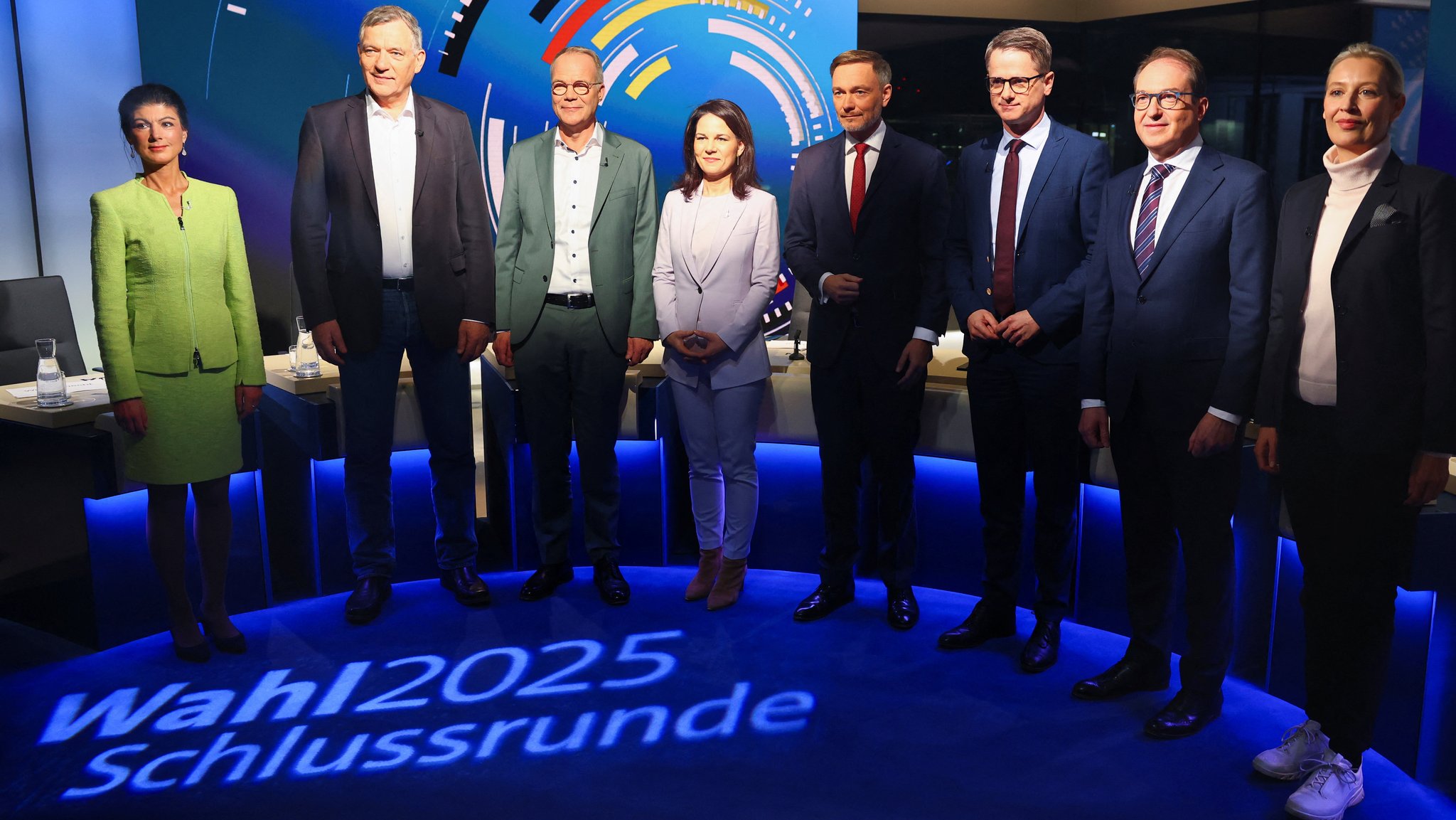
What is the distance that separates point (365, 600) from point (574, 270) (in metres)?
1.35

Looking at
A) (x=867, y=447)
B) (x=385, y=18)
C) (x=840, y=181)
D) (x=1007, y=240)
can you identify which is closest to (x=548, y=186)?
(x=385, y=18)

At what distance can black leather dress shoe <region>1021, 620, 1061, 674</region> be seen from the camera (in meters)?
3.23

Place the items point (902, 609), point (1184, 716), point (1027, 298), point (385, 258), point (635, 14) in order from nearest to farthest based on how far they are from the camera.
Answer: point (1184, 716)
point (1027, 298)
point (385, 258)
point (902, 609)
point (635, 14)

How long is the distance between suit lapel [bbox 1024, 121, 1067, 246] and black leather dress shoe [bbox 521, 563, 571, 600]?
2.02 m

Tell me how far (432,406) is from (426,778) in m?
1.40

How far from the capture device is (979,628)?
3.41 meters

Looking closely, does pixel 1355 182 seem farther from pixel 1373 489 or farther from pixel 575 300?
pixel 575 300

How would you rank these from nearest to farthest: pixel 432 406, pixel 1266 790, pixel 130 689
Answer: pixel 1266 790 < pixel 130 689 < pixel 432 406

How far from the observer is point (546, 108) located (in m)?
4.74

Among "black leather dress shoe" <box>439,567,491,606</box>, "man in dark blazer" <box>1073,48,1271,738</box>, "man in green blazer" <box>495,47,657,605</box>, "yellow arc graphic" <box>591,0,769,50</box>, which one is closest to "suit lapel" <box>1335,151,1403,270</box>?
"man in dark blazer" <box>1073,48,1271,738</box>

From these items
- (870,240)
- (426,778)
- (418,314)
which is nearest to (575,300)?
(418,314)

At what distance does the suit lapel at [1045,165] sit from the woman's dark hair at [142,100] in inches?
96.3

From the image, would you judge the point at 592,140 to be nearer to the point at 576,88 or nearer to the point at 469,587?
the point at 576,88

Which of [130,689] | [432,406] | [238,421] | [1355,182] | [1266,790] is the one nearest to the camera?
[1355,182]
